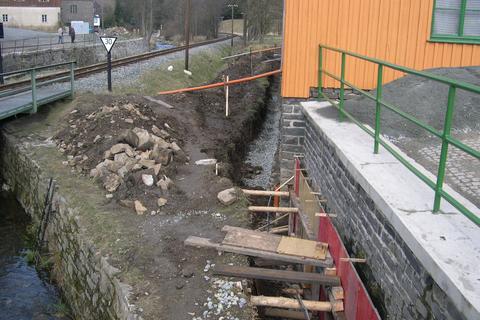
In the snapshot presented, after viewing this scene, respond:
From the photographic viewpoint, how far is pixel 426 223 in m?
4.61

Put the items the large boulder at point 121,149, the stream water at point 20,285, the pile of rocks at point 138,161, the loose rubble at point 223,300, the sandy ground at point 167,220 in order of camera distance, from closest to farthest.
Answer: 1. the loose rubble at point 223,300
2. the sandy ground at point 167,220
3. the stream water at point 20,285
4. the pile of rocks at point 138,161
5. the large boulder at point 121,149

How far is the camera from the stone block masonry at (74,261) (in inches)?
270

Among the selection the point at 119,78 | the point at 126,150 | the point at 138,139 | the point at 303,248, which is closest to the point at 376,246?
the point at 303,248

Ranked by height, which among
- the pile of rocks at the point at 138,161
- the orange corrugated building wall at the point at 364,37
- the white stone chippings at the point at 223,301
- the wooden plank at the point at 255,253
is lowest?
the white stone chippings at the point at 223,301

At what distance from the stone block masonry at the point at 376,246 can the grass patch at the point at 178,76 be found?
443 inches

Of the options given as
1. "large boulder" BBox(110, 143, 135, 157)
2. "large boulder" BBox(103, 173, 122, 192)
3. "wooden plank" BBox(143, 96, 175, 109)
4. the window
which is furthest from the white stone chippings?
"wooden plank" BBox(143, 96, 175, 109)

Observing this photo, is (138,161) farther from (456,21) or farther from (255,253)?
(456,21)

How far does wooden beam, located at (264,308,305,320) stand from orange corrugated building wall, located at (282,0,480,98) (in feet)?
16.5

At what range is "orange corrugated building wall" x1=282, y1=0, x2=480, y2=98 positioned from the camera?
1030cm

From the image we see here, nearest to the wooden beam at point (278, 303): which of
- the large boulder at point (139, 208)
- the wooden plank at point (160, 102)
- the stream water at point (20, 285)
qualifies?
the large boulder at point (139, 208)

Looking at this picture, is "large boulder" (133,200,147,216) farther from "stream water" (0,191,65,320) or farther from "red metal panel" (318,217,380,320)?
"red metal panel" (318,217,380,320)

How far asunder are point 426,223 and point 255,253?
297 centimetres

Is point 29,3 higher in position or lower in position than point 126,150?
higher

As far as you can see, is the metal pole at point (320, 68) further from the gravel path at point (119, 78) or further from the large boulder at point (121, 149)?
the gravel path at point (119, 78)
